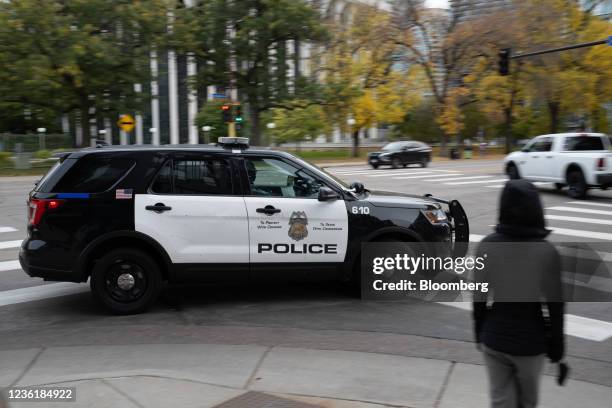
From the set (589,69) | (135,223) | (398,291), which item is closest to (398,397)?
(398,291)

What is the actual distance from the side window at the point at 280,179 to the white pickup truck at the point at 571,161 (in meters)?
12.4

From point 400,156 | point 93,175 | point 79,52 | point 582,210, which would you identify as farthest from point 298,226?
point 400,156

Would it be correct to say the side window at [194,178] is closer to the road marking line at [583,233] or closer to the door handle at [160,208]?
the door handle at [160,208]

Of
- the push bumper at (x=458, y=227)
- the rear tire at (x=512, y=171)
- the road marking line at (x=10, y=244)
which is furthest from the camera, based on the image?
the rear tire at (x=512, y=171)

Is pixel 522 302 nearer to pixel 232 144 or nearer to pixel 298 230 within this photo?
pixel 298 230

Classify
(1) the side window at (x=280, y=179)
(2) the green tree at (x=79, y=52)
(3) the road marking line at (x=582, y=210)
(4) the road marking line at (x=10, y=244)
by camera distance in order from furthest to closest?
1. (2) the green tree at (x=79, y=52)
2. (3) the road marking line at (x=582, y=210)
3. (4) the road marking line at (x=10, y=244)
4. (1) the side window at (x=280, y=179)

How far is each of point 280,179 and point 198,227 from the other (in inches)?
42.3

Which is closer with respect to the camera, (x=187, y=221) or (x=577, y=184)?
(x=187, y=221)

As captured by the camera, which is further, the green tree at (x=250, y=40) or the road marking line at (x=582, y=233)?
the green tree at (x=250, y=40)

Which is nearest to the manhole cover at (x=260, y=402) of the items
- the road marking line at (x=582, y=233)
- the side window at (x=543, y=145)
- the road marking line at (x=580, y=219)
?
the road marking line at (x=582, y=233)

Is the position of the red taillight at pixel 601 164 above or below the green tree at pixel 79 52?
below

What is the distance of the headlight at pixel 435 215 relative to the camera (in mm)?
7258

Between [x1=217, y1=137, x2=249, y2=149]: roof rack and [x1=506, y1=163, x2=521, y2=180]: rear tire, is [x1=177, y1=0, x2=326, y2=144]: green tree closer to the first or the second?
[x1=506, y1=163, x2=521, y2=180]: rear tire

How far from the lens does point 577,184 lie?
57.9ft
